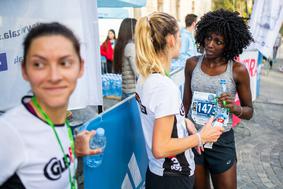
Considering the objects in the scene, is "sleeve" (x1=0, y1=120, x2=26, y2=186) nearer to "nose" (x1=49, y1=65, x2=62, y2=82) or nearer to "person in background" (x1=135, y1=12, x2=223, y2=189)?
"nose" (x1=49, y1=65, x2=62, y2=82)

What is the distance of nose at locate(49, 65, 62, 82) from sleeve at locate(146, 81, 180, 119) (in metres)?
0.69

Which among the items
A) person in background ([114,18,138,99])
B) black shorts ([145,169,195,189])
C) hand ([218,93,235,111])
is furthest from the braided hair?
person in background ([114,18,138,99])

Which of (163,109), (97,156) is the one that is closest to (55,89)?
(163,109)

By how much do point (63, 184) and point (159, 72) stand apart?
0.82m

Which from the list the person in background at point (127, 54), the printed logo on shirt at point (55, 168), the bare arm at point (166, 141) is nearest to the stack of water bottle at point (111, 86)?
the person in background at point (127, 54)

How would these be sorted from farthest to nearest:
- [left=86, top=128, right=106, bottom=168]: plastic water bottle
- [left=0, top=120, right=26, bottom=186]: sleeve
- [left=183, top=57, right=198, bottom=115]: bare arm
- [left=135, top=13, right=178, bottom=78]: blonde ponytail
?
[left=183, top=57, right=198, bottom=115]: bare arm, [left=86, top=128, right=106, bottom=168]: plastic water bottle, [left=135, top=13, right=178, bottom=78]: blonde ponytail, [left=0, top=120, right=26, bottom=186]: sleeve

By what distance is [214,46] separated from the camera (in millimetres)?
2479

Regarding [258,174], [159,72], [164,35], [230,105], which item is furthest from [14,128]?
[258,174]

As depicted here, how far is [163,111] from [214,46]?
40.3 inches

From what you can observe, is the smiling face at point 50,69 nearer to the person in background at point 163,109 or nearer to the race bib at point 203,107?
the person in background at point 163,109

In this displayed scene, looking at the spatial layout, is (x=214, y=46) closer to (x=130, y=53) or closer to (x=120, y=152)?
(x=120, y=152)

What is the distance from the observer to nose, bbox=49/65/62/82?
1137 millimetres

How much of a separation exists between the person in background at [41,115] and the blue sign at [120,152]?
2.68 ft

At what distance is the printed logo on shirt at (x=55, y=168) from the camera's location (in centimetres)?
121
